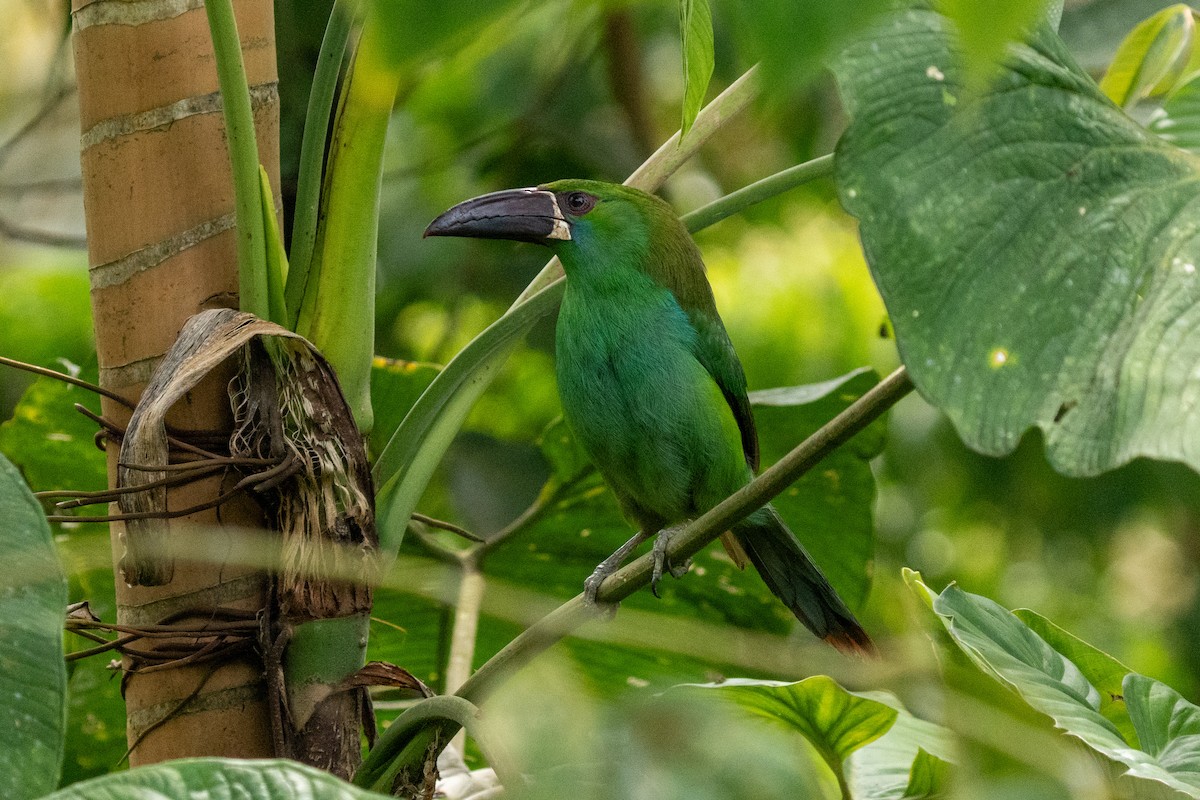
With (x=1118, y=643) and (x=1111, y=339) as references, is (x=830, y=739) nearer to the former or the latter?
(x=1111, y=339)

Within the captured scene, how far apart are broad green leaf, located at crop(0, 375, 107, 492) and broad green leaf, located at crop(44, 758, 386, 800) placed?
1.43 metres

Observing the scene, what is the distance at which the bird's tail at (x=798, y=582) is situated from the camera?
2219 millimetres

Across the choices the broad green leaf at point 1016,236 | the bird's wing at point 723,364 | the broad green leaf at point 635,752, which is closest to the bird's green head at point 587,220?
the bird's wing at point 723,364

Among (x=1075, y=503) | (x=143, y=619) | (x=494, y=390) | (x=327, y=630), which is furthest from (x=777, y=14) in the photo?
(x=1075, y=503)

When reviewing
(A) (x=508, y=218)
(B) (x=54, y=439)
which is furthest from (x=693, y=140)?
(B) (x=54, y=439)

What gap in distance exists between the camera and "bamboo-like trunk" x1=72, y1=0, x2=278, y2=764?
1480mm

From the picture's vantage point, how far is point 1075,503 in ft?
13.4

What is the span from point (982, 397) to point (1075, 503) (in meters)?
3.25

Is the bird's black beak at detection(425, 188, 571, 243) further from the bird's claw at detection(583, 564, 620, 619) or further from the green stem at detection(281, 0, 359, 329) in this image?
the bird's claw at detection(583, 564, 620, 619)

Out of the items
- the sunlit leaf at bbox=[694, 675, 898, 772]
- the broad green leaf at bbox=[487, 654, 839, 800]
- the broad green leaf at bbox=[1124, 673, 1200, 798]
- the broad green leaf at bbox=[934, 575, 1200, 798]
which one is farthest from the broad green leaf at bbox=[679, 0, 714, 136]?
the broad green leaf at bbox=[1124, 673, 1200, 798]

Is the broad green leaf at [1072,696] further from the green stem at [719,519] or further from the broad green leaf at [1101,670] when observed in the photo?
the green stem at [719,519]

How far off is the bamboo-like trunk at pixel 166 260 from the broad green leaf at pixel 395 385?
69cm

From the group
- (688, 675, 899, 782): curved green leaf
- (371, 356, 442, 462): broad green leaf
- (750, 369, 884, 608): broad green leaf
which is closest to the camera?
(688, 675, 899, 782): curved green leaf

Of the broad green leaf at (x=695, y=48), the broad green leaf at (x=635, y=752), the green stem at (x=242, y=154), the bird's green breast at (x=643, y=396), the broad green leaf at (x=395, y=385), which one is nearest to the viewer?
the broad green leaf at (x=635, y=752)
